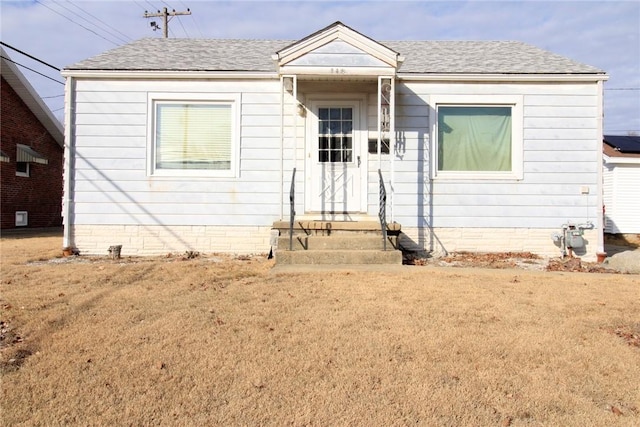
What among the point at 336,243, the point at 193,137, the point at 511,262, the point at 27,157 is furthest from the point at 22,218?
the point at 511,262

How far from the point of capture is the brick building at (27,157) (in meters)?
15.5

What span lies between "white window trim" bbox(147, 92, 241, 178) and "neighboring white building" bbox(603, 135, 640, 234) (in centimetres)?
1284

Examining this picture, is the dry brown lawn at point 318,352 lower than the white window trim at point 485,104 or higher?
lower

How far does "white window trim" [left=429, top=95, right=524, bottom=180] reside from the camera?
8.62m

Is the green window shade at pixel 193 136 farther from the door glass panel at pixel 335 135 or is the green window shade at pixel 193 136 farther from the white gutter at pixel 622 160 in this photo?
the white gutter at pixel 622 160

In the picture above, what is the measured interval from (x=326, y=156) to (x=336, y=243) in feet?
7.01

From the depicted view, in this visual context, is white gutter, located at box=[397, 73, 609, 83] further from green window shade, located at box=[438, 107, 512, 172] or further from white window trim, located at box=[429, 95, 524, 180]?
green window shade, located at box=[438, 107, 512, 172]

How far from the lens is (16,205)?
16094 mm

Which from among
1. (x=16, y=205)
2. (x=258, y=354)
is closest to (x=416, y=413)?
(x=258, y=354)

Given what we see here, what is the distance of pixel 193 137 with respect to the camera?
8.73m

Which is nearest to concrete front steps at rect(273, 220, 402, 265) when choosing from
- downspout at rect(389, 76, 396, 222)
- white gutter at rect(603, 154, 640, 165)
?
downspout at rect(389, 76, 396, 222)

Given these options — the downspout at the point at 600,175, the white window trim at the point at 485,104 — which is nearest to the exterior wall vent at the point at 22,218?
the white window trim at the point at 485,104

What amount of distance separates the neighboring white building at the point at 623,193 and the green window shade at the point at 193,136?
42.8 ft

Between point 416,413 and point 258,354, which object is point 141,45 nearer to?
point 258,354
